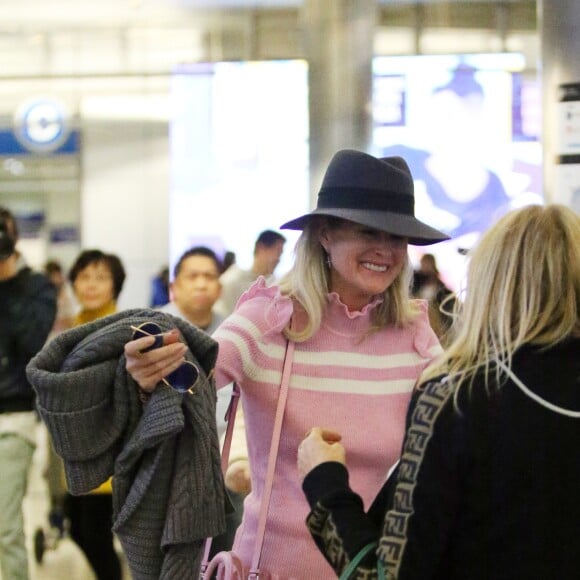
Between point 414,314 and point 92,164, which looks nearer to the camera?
point 414,314

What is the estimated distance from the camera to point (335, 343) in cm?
260

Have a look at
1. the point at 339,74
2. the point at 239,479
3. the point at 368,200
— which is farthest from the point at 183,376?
the point at 339,74

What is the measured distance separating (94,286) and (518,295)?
443 centimetres

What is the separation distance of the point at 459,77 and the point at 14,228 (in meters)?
7.57

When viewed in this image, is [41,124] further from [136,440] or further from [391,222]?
[136,440]

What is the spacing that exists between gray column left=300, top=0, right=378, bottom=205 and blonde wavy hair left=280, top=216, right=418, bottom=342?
15.5ft

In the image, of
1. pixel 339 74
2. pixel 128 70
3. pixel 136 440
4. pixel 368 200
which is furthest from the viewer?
pixel 128 70

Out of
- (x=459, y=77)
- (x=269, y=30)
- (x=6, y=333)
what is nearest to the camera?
(x=6, y=333)

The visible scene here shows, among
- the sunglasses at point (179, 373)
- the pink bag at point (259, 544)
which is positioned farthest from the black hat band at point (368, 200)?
the sunglasses at point (179, 373)

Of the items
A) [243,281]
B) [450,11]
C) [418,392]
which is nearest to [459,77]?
[450,11]

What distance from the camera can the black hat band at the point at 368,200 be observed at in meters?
2.57

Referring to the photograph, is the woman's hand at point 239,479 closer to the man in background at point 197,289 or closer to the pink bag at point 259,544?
the pink bag at point 259,544

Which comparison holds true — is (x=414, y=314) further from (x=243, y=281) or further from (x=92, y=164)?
(x=92, y=164)

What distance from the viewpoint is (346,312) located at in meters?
2.62
